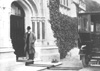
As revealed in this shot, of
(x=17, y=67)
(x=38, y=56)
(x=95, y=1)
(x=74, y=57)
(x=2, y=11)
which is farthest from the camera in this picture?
(x=95, y=1)

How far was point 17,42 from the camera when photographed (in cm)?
1630

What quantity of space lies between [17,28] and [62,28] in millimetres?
4779

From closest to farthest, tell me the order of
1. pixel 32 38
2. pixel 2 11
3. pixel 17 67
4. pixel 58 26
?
pixel 2 11, pixel 17 67, pixel 32 38, pixel 58 26

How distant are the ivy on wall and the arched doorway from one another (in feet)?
7.81

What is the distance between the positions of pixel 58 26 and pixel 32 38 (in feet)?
14.4

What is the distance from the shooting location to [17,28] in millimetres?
16406

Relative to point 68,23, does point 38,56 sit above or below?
below

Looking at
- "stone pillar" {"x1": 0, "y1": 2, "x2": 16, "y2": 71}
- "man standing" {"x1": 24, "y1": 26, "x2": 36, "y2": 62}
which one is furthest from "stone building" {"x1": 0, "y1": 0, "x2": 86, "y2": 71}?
"stone pillar" {"x1": 0, "y1": 2, "x2": 16, "y2": 71}

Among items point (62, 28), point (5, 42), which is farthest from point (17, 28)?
point (62, 28)

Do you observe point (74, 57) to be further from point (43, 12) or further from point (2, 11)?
point (2, 11)

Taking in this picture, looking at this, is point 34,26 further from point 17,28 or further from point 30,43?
point 30,43

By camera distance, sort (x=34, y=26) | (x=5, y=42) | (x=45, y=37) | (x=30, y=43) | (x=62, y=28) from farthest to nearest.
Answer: (x=62, y=28), (x=45, y=37), (x=34, y=26), (x=30, y=43), (x=5, y=42)

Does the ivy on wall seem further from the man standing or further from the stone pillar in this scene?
the stone pillar

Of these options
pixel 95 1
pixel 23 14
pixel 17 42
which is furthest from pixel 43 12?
pixel 95 1
